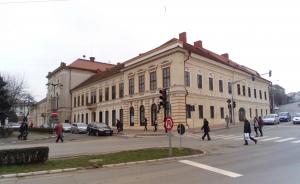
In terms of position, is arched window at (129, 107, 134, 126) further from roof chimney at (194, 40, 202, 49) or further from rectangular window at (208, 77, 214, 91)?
roof chimney at (194, 40, 202, 49)

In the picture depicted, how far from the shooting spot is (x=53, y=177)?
38.1 ft

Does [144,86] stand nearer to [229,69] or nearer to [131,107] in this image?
[131,107]

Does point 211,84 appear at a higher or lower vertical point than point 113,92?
higher

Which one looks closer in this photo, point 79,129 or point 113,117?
point 79,129

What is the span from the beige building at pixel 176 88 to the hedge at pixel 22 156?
26.6m

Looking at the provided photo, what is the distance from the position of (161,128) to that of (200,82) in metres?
8.66

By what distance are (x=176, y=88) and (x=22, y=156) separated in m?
28.0

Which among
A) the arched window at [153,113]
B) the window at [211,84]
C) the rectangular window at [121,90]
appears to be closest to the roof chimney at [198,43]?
the window at [211,84]

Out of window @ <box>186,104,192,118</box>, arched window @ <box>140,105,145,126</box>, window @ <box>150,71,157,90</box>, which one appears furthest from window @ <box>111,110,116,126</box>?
window @ <box>186,104,192,118</box>

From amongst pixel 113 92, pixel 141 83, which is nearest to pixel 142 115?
pixel 141 83

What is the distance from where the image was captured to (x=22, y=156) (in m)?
13.8

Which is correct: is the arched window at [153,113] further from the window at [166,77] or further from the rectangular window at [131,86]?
the rectangular window at [131,86]

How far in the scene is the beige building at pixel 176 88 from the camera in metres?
40.9

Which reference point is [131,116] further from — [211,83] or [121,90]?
[211,83]
